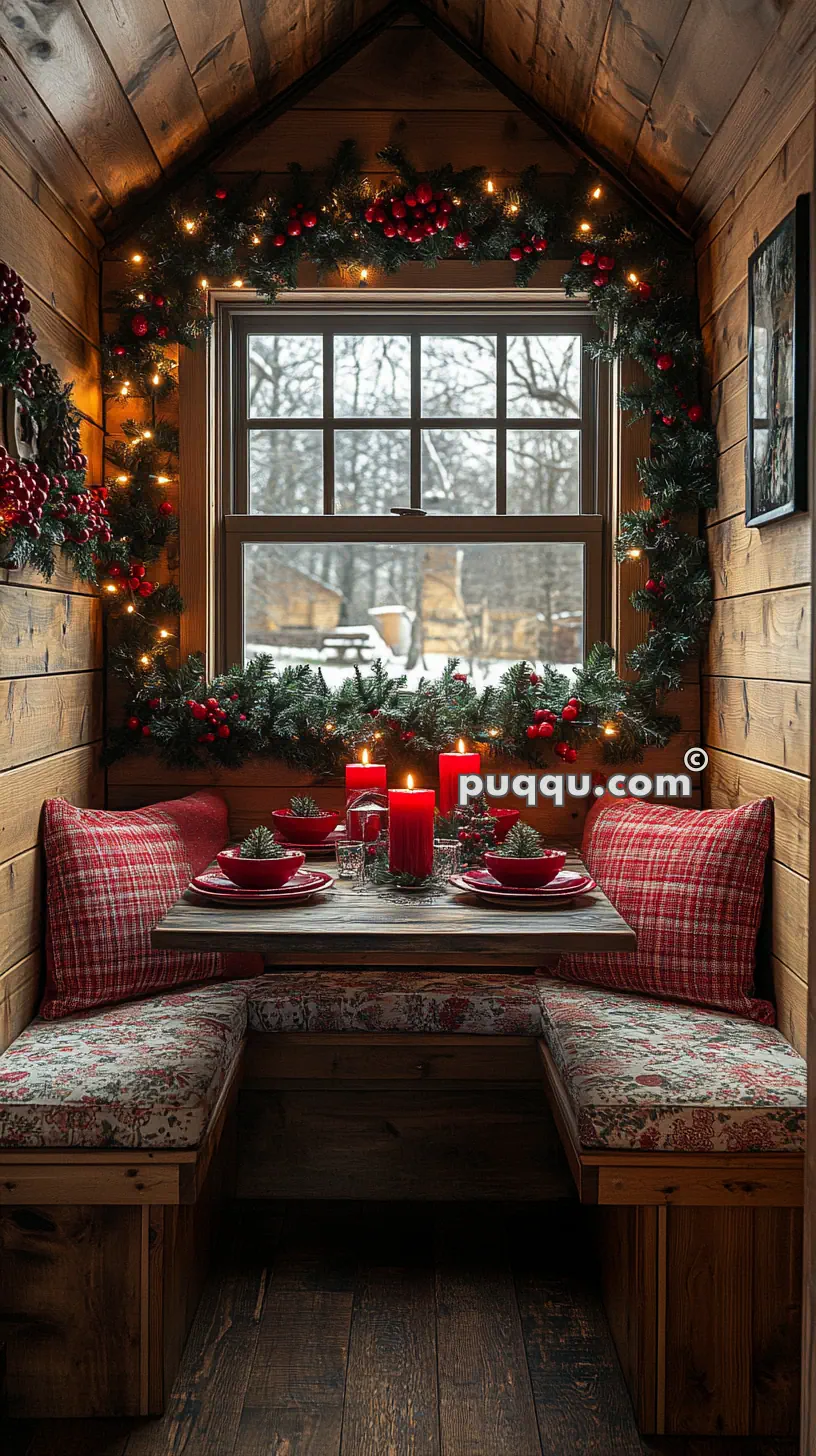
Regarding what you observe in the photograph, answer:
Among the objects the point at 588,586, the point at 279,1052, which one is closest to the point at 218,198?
the point at 588,586

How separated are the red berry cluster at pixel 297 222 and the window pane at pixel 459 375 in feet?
1.47

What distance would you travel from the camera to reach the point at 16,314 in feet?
6.98

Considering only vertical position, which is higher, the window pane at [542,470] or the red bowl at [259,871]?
the window pane at [542,470]

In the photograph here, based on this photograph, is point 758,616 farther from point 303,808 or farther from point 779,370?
point 303,808

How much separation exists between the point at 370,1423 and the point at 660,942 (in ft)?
3.59

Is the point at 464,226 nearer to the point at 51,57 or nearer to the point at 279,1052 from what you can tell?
the point at 51,57

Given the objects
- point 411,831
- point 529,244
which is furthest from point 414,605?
point 411,831

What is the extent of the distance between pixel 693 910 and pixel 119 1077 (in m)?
1.24

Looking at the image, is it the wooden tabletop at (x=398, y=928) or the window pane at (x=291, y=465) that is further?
the window pane at (x=291, y=465)

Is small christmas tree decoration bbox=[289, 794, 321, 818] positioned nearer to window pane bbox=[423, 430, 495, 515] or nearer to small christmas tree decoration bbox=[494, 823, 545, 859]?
small christmas tree decoration bbox=[494, 823, 545, 859]

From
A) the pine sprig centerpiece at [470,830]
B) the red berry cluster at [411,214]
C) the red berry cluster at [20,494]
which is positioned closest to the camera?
the red berry cluster at [20,494]

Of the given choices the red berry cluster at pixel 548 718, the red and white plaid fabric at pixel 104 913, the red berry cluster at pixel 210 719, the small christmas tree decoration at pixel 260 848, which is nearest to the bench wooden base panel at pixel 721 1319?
the small christmas tree decoration at pixel 260 848

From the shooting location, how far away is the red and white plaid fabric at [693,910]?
7.93 ft

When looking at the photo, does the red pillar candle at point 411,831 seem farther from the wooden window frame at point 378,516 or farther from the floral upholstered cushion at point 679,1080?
the wooden window frame at point 378,516
